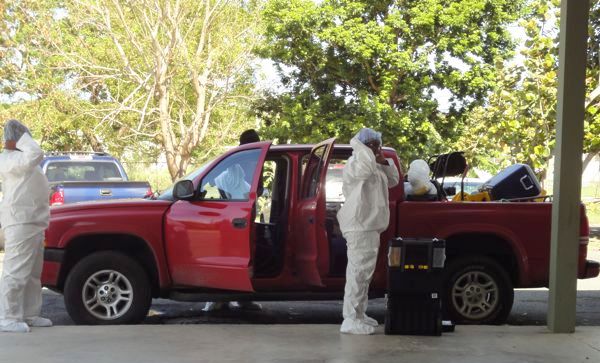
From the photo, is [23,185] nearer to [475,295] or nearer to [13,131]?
[13,131]

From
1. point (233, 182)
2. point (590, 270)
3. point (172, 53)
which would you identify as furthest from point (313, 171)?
point (172, 53)

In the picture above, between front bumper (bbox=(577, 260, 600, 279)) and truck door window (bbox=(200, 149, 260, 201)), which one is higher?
truck door window (bbox=(200, 149, 260, 201))

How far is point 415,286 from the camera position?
8.23 metres

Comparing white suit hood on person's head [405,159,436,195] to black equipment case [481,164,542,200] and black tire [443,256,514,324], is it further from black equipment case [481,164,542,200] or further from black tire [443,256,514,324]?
black equipment case [481,164,542,200]

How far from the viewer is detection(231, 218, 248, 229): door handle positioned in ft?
27.9

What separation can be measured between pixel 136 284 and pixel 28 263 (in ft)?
3.57

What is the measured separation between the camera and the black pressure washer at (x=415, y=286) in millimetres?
8180

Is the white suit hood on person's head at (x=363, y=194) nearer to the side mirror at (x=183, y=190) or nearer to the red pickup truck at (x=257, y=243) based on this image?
the red pickup truck at (x=257, y=243)

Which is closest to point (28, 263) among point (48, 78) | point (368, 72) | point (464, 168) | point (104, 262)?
point (104, 262)

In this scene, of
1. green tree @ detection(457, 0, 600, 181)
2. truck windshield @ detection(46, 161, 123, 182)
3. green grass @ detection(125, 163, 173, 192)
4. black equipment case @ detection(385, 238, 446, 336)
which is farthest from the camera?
green grass @ detection(125, 163, 173, 192)

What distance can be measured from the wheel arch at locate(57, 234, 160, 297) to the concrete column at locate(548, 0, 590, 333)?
3.99 m

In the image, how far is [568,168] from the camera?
8336 mm

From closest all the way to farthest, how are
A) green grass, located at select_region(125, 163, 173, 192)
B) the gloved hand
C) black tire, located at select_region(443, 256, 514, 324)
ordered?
the gloved hand, black tire, located at select_region(443, 256, 514, 324), green grass, located at select_region(125, 163, 173, 192)

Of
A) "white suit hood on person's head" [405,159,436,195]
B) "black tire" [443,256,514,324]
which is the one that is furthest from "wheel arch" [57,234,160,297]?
"black tire" [443,256,514,324]
